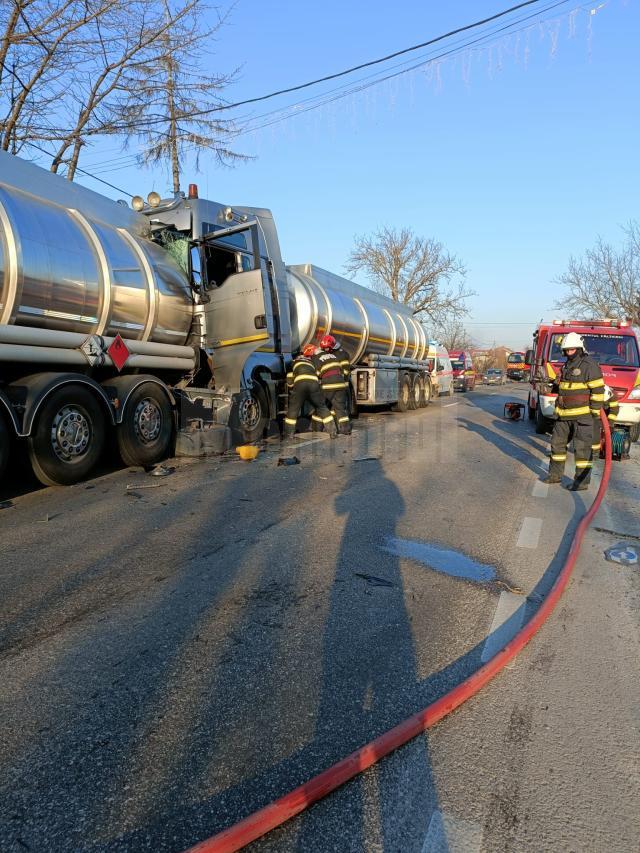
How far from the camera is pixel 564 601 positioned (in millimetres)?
3383

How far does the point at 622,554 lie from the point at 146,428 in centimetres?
535

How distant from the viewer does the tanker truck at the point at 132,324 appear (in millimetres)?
5535

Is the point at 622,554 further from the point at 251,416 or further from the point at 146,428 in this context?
the point at 251,416

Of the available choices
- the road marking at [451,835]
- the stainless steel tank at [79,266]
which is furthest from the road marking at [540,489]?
the stainless steel tank at [79,266]

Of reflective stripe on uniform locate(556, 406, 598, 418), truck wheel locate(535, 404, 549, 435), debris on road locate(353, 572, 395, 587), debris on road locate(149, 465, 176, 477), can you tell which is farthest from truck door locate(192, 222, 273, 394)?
truck wheel locate(535, 404, 549, 435)

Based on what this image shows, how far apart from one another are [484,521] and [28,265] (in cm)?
496

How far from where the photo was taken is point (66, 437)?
5867mm

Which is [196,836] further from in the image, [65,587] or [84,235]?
[84,235]

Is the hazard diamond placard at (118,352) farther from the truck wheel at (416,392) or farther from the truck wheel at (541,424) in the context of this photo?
the truck wheel at (416,392)

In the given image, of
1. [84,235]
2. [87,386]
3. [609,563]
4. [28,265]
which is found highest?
[84,235]

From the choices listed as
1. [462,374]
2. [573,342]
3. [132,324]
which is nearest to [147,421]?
[132,324]

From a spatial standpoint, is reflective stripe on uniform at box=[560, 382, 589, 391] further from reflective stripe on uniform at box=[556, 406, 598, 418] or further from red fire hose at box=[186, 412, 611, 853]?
red fire hose at box=[186, 412, 611, 853]

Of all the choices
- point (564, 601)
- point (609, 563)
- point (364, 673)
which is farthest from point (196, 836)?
point (609, 563)

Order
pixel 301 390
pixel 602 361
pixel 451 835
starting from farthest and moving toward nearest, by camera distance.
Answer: pixel 602 361 → pixel 301 390 → pixel 451 835
